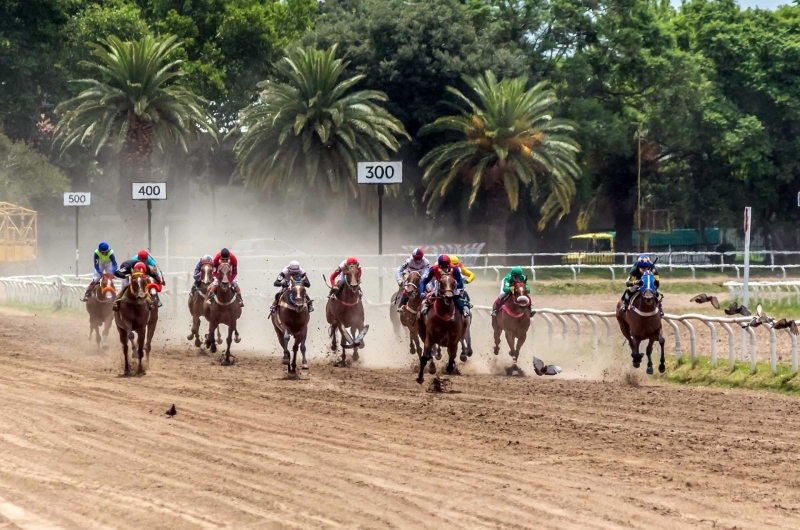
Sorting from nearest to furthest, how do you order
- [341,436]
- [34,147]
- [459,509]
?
[459,509] → [341,436] → [34,147]

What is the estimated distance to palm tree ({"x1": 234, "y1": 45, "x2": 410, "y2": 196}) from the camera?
151 ft

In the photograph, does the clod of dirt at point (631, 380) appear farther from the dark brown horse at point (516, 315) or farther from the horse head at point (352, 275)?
the horse head at point (352, 275)

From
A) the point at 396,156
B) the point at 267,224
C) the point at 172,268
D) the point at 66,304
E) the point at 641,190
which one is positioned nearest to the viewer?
the point at 66,304

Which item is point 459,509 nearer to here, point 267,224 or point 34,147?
point 267,224

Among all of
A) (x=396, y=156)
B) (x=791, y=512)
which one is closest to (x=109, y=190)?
(x=396, y=156)

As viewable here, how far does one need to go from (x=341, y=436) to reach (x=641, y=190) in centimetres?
4851

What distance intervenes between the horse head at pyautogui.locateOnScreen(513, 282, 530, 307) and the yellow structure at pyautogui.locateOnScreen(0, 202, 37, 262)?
39.0 metres

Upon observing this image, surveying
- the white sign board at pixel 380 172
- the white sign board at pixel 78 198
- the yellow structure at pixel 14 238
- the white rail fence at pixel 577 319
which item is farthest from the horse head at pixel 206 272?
the yellow structure at pixel 14 238

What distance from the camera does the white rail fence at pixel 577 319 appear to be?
1788 cm

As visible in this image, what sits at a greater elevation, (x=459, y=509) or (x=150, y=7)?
(x=150, y=7)

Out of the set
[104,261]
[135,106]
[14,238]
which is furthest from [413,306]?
[14,238]

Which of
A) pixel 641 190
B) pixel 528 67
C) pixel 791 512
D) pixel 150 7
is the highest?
pixel 150 7

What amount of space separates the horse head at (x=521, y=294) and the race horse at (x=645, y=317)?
155cm

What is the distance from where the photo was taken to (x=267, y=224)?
6359 centimetres
